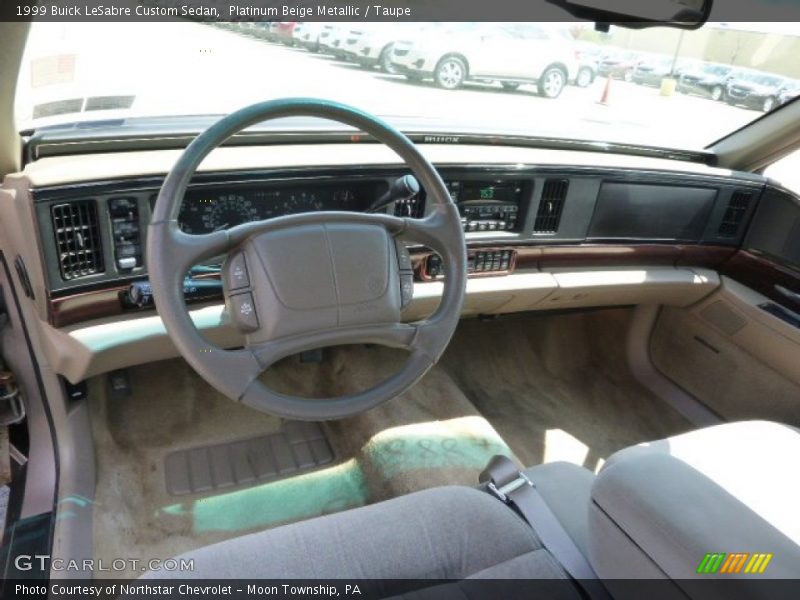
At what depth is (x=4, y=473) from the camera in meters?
2.02

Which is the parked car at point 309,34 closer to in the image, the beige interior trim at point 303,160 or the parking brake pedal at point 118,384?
the beige interior trim at point 303,160

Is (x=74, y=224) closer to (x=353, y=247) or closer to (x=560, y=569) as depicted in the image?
(x=353, y=247)

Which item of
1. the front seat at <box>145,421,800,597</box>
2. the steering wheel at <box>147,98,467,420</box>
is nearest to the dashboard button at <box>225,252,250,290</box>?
the steering wheel at <box>147,98,467,420</box>

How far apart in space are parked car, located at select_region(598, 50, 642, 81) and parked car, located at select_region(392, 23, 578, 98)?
142 millimetres

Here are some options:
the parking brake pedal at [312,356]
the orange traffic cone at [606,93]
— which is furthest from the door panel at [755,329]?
the parking brake pedal at [312,356]

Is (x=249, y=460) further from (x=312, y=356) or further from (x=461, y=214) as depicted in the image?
(x=461, y=214)

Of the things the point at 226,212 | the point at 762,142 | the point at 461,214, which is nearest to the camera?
the point at 226,212

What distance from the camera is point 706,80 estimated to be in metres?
2.57

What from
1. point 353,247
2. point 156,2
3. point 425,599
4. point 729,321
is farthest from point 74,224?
point 729,321

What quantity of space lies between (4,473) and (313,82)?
1.55 m

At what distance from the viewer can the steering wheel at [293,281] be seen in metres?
1.24

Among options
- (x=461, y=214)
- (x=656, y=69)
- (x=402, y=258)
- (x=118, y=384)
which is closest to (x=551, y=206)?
(x=461, y=214)

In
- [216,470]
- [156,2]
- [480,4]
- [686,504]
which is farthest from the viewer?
[216,470]

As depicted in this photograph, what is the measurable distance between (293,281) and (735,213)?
7.21 ft
